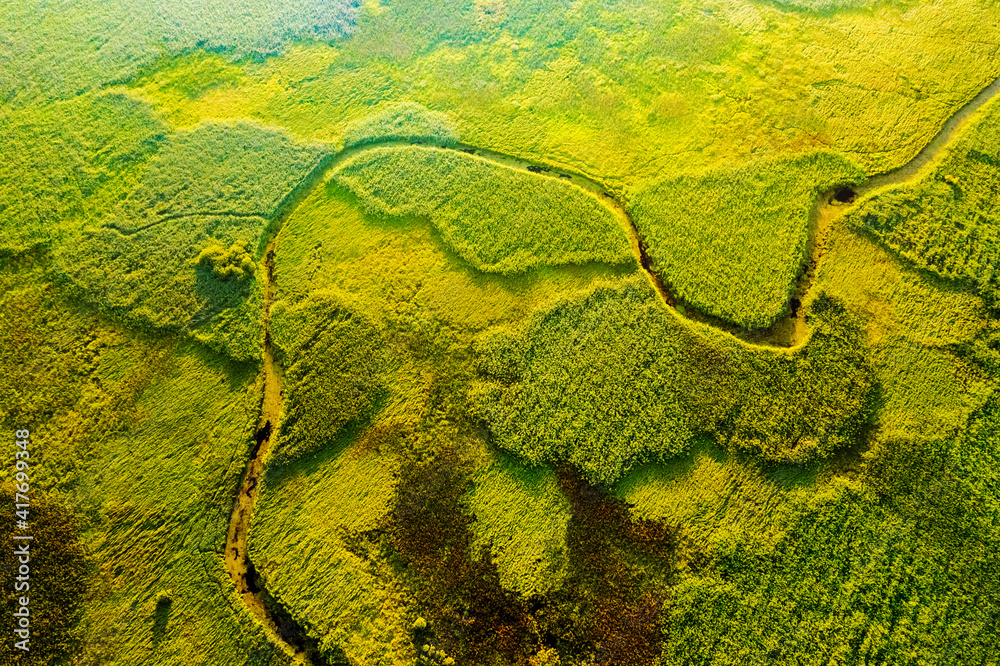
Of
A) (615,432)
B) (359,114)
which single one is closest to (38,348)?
(359,114)

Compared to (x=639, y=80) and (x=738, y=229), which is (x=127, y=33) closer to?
(x=639, y=80)

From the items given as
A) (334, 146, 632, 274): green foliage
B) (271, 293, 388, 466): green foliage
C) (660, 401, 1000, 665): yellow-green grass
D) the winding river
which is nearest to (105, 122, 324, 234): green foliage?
the winding river

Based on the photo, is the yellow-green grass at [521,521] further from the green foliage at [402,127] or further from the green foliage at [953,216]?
the green foliage at [953,216]

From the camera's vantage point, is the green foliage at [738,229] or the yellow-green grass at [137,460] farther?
the green foliage at [738,229]

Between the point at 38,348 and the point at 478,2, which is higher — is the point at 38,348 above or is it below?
below

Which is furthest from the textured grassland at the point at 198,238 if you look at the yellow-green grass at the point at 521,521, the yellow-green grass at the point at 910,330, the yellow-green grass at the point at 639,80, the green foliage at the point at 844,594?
the yellow-green grass at the point at 910,330

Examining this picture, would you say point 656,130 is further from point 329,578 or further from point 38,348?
point 38,348

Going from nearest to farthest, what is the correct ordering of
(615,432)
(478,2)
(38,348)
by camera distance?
(615,432) < (38,348) < (478,2)

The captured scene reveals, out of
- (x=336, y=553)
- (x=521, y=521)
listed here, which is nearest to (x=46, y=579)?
(x=336, y=553)
